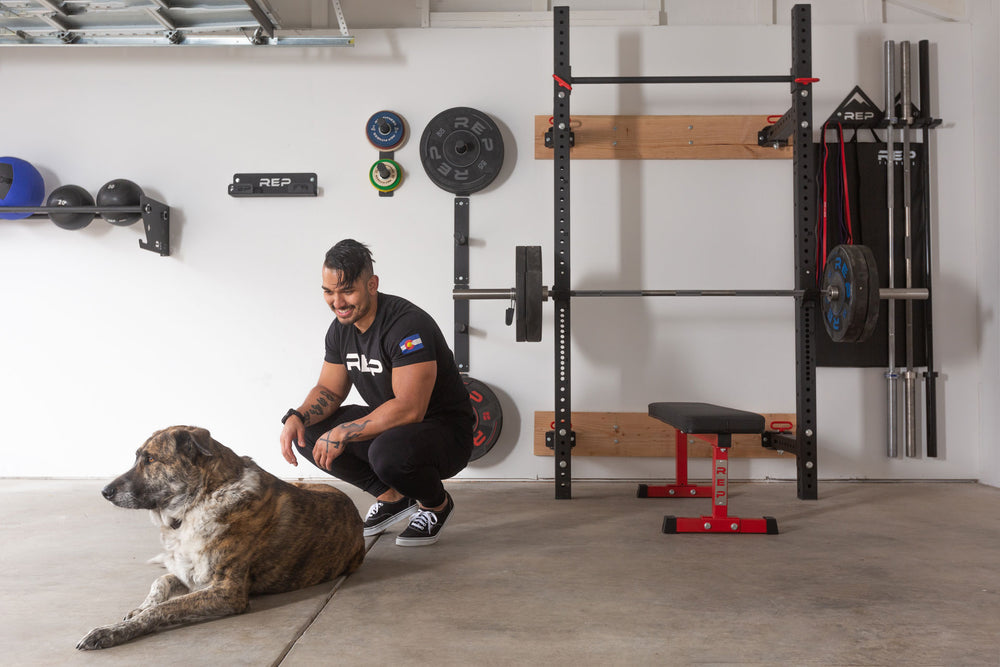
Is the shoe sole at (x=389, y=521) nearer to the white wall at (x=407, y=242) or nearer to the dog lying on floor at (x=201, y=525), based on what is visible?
the dog lying on floor at (x=201, y=525)

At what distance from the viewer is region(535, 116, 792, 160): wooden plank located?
3379 mm

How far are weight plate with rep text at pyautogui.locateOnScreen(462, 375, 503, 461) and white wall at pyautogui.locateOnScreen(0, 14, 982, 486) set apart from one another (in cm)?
10

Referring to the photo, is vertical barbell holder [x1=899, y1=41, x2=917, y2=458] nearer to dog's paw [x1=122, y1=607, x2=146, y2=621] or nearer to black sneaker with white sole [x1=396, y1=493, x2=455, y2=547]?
black sneaker with white sole [x1=396, y1=493, x2=455, y2=547]

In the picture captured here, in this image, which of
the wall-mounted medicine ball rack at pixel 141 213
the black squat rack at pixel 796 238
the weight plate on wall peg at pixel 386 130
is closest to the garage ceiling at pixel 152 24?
the weight plate on wall peg at pixel 386 130

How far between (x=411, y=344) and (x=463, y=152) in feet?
5.07

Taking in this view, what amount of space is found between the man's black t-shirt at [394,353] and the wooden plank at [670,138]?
1588 millimetres

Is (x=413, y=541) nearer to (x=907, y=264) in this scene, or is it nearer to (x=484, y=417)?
(x=484, y=417)

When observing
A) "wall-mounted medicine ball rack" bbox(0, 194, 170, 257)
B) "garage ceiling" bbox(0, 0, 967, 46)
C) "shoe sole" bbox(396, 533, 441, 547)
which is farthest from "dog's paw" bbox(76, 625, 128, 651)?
"garage ceiling" bbox(0, 0, 967, 46)

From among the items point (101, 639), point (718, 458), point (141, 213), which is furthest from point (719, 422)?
point (141, 213)

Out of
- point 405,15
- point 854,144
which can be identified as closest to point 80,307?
point 405,15

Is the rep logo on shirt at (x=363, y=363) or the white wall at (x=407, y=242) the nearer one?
the rep logo on shirt at (x=363, y=363)

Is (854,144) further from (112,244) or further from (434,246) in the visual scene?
(112,244)

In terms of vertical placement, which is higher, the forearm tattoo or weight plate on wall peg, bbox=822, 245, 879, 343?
weight plate on wall peg, bbox=822, 245, 879, 343

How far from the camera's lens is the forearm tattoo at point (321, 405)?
7.48ft
